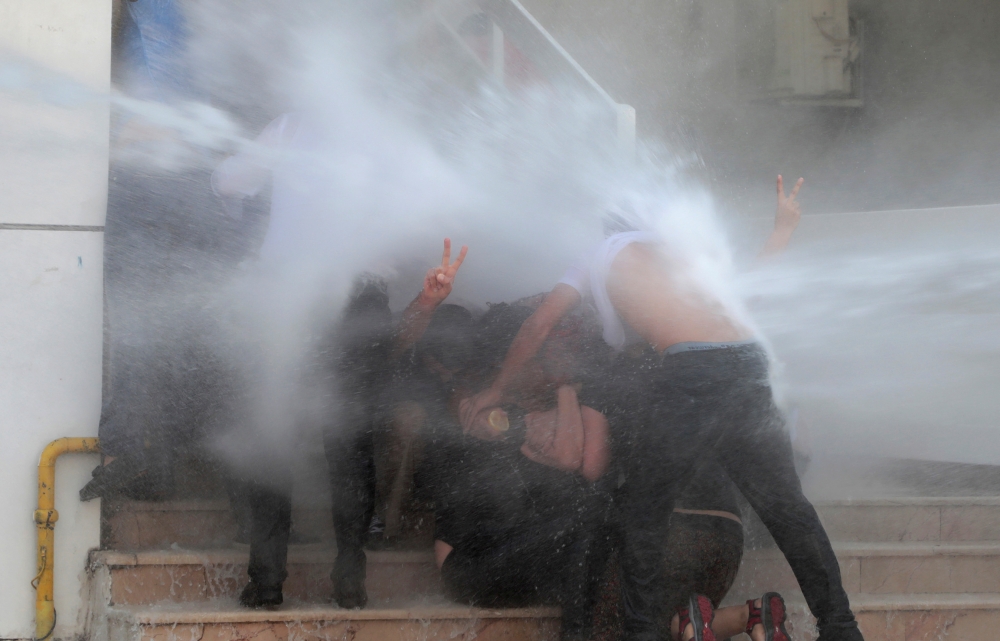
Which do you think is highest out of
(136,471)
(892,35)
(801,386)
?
(892,35)

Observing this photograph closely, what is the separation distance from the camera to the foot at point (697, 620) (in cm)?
240

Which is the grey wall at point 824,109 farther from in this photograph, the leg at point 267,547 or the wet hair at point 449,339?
the leg at point 267,547

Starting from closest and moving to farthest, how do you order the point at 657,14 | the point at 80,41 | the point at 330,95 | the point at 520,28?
1. the point at 80,41
2. the point at 330,95
3. the point at 520,28
4. the point at 657,14

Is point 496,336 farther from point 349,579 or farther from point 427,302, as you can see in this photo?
point 349,579

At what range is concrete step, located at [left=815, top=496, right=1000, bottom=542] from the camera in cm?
321

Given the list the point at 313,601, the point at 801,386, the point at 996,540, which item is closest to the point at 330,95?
the point at 313,601

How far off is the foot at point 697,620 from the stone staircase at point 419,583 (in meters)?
0.49

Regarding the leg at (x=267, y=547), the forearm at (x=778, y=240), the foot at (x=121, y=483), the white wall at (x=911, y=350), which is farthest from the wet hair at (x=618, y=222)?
the foot at (x=121, y=483)

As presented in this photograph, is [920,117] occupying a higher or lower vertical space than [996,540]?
higher

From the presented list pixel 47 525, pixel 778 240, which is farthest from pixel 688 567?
pixel 47 525

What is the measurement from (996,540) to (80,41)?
422 centimetres

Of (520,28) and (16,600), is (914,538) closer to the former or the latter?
(520,28)

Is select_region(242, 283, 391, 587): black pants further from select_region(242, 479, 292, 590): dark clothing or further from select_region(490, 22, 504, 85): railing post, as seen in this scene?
select_region(490, 22, 504, 85): railing post

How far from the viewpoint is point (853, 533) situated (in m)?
3.22
